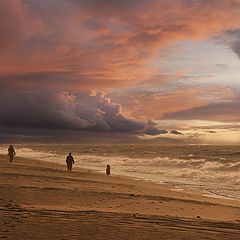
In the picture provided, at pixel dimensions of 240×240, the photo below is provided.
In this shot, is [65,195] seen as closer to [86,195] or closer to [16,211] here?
[86,195]

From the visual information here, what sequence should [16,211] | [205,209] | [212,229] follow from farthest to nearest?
[205,209], [16,211], [212,229]

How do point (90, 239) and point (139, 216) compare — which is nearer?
point (90, 239)

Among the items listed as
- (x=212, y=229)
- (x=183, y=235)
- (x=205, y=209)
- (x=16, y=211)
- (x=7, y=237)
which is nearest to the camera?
(x=7, y=237)

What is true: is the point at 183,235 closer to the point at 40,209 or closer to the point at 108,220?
the point at 108,220

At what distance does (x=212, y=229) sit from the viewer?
34.1 ft

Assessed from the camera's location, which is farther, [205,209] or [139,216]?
[205,209]

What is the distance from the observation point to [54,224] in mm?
9727

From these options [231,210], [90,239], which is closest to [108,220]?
[90,239]

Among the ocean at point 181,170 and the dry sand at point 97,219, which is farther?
the ocean at point 181,170

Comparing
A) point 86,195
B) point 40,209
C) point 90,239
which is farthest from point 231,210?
point 90,239

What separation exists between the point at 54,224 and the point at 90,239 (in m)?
1.58

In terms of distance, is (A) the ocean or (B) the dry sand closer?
(B) the dry sand

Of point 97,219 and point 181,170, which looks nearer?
point 97,219

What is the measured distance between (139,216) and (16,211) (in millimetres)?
3584
